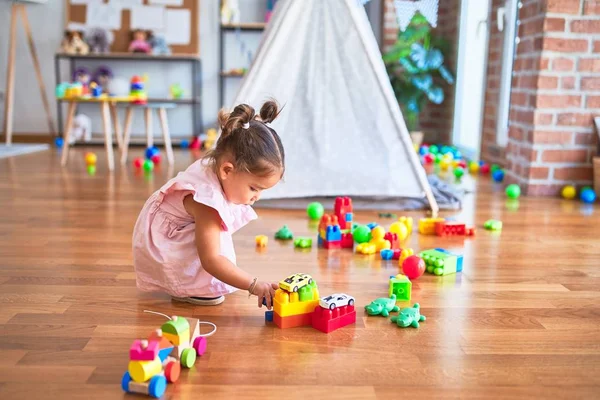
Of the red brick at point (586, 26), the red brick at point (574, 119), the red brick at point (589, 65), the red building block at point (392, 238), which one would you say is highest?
the red brick at point (586, 26)

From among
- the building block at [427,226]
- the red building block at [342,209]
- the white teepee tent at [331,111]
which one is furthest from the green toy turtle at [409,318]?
the white teepee tent at [331,111]

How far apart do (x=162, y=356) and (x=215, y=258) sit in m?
0.31

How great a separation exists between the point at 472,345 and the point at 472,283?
428mm

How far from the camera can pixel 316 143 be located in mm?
2619

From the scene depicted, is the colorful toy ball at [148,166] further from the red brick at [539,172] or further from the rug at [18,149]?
the red brick at [539,172]

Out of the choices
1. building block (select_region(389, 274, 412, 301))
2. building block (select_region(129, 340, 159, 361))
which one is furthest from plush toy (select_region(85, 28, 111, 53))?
building block (select_region(129, 340, 159, 361))

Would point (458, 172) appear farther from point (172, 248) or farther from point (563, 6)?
point (172, 248)

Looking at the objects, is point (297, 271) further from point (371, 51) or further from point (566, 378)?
point (371, 51)

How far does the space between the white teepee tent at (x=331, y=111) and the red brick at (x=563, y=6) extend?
3.02 ft

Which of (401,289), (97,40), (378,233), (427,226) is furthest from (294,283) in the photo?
(97,40)

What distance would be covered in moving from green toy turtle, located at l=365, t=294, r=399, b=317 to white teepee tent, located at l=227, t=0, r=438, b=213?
3.75ft

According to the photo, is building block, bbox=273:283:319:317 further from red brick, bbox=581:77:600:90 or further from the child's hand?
red brick, bbox=581:77:600:90

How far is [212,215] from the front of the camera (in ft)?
4.29

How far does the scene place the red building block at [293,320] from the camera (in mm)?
1270
